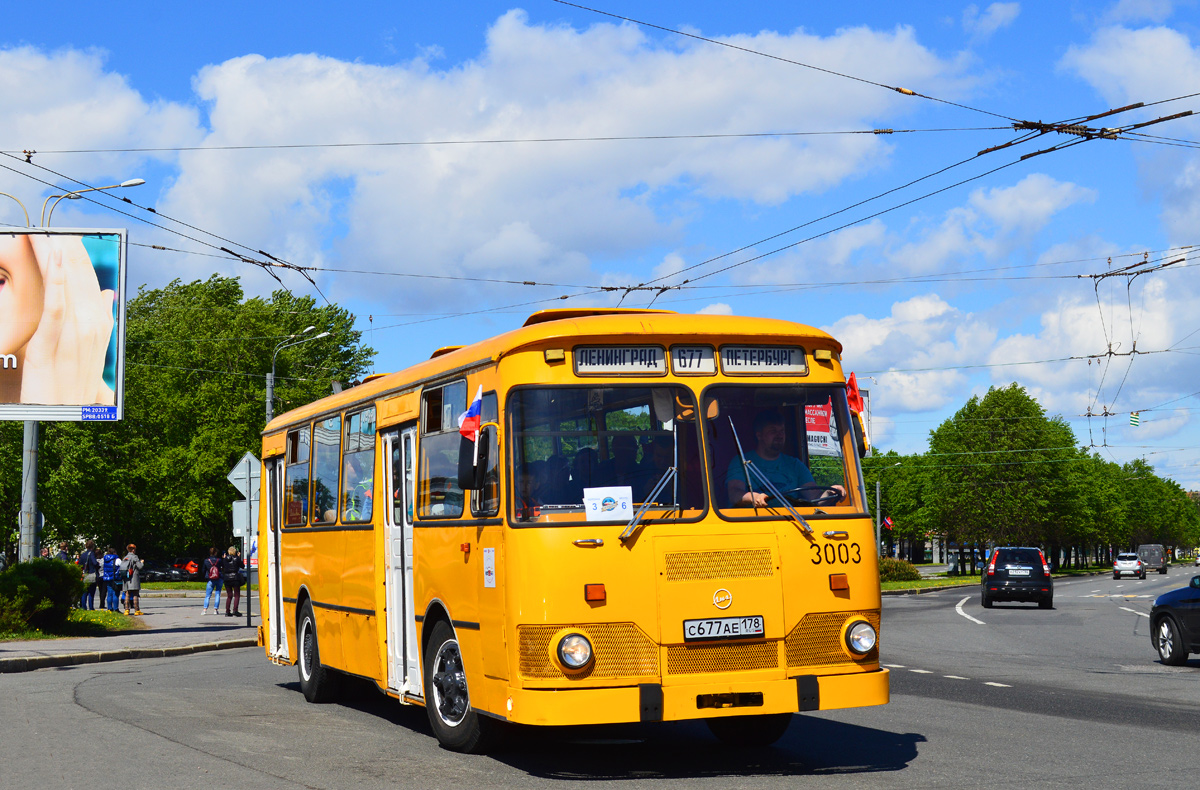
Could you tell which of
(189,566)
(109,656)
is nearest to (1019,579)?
(109,656)

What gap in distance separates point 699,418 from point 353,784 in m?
3.09

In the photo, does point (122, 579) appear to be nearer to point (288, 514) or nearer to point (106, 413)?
point (106, 413)

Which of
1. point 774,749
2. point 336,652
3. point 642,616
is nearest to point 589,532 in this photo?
point 642,616

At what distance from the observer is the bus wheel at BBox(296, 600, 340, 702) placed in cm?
1325

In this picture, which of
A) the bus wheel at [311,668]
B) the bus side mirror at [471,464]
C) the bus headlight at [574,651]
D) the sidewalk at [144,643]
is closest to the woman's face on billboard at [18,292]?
the sidewalk at [144,643]

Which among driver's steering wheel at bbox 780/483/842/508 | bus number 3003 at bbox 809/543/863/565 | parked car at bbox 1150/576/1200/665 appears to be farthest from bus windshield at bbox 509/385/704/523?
parked car at bbox 1150/576/1200/665

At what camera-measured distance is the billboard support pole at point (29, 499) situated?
2573 centimetres

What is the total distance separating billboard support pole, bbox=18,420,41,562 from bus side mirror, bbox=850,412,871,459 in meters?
20.3

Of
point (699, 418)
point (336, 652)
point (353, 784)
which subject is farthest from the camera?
point (336, 652)

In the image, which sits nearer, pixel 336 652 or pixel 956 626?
pixel 336 652

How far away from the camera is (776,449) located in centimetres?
884

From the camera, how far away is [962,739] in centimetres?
1005

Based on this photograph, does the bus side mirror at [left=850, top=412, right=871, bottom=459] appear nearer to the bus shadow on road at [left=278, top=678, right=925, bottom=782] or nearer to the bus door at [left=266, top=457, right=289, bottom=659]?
the bus shadow on road at [left=278, top=678, right=925, bottom=782]

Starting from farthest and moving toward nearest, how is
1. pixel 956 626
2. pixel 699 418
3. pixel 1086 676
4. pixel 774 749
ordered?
1. pixel 956 626
2. pixel 1086 676
3. pixel 774 749
4. pixel 699 418
